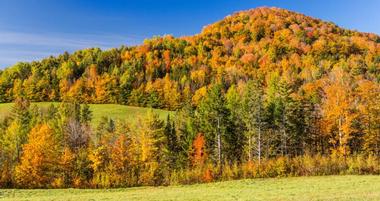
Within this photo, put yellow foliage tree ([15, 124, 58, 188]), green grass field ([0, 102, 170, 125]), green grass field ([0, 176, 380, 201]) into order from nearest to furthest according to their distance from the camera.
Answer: green grass field ([0, 176, 380, 201]) → yellow foliage tree ([15, 124, 58, 188]) → green grass field ([0, 102, 170, 125])

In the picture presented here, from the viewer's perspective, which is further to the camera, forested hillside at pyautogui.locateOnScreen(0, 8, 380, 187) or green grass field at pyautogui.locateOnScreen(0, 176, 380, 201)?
forested hillside at pyautogui.locateOnScreen(0, 8, 380, 187)

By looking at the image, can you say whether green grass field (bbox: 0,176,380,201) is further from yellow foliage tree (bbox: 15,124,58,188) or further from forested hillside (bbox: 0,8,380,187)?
yellow foliage tree (bbox: 15,124,58,188)

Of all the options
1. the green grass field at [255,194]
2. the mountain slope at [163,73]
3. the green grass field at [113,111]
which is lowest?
the green grass field at [255,194]

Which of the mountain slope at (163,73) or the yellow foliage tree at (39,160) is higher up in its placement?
the mountain slope at (163,73)

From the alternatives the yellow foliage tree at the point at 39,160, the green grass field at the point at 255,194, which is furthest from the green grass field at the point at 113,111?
the green grass field at the point at 255,194

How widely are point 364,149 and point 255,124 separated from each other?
68.3 feet

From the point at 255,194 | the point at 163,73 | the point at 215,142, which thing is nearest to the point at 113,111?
the point at 163,73

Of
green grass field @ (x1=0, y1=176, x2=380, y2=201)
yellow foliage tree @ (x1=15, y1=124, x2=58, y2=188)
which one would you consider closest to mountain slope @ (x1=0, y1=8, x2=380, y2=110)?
yellow foliage tree @ (x1=15, y1=124, x2=58, y2=188)

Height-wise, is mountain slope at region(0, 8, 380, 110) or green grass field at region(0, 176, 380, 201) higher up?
mountain slope at region(0, 8, 380, 110)

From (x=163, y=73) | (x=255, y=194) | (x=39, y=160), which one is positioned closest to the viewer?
(x=255, y=194)

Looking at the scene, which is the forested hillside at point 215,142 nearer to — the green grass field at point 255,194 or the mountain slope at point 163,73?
the green grass field at point 255,194

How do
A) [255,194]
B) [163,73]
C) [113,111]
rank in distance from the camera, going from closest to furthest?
[255,194]
[113,111]
[163,73]

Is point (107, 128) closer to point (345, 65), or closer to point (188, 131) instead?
point (188, 131)

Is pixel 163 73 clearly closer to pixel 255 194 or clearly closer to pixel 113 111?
pixel 113 111
